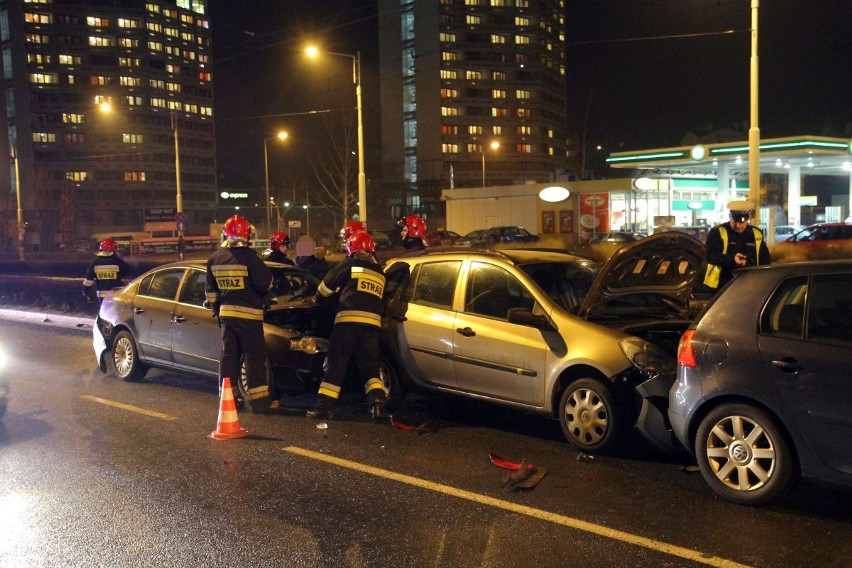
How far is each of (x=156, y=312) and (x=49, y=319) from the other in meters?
8.97

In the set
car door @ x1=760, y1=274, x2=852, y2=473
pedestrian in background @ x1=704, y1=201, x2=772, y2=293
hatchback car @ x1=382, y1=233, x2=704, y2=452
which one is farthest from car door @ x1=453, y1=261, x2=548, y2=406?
car door @ x1=760, y1=274, x2=852, y2=473

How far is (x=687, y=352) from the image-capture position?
533 centimetres

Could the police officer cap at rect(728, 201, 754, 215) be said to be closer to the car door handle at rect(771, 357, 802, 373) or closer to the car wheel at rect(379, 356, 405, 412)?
the car door handle at rect(771, 357, 802, 373)

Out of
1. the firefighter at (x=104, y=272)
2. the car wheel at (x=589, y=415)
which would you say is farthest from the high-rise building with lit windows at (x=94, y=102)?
the car wheel at (x=589, y=415)

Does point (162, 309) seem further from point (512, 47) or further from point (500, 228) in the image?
point (512, 47)

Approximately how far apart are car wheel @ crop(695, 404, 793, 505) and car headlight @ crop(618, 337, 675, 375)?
2.44 feet

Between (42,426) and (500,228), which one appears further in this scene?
(500,228)

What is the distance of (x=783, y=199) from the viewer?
6412cm

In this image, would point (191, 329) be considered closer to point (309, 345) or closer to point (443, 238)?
point (309, 345)

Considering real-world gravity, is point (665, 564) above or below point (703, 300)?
below

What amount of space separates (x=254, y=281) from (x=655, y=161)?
33.2 metres

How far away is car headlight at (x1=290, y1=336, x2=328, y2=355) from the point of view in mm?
7988

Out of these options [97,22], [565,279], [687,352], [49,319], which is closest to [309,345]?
[565,279]

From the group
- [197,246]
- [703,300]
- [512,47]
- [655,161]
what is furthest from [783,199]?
[703,300]
